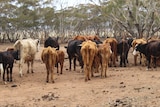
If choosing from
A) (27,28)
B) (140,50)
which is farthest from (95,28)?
(140,50)

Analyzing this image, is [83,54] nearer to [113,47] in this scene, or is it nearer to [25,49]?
[25,49]

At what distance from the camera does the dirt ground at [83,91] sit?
31.8 feet

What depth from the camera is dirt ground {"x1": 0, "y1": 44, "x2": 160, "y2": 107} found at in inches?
381

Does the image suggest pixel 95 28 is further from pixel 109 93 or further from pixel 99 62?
pixel 109 93

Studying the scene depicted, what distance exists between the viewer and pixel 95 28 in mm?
63719

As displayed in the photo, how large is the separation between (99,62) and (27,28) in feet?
117

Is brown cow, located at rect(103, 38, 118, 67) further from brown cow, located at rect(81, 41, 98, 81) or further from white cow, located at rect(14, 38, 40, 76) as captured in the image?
brown cow, located at rect(81, 41, 98, 81)

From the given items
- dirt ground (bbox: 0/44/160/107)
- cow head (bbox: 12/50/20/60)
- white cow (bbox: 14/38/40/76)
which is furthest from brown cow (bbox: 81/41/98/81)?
white cow (bbox: 14/38/40/76)

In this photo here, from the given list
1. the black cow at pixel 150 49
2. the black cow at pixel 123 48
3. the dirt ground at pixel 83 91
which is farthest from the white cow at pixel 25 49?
the black cow at pixel 150 49

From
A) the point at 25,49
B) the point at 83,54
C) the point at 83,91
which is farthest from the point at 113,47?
the point at 83,91

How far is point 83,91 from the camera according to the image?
37.1ft

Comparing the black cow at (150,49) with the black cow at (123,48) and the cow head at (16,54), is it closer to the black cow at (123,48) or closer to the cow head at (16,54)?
the black cow at (123,48)

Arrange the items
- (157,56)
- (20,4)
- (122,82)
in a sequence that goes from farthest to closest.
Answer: (20,4) < (157,56) < (122,82)

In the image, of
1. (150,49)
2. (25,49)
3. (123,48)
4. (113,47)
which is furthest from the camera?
(123,48)
